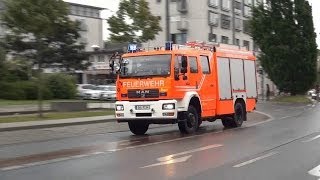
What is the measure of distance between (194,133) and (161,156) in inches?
267

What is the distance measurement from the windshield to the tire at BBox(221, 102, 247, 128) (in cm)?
527

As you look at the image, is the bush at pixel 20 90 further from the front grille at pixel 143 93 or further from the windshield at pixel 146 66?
the front grille at pixel 143 93

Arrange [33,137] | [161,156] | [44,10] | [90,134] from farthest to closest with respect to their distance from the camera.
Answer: [44,10] → [90,134] → [33,137] → [161,156]

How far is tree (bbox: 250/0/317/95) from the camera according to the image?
58812 millimetres

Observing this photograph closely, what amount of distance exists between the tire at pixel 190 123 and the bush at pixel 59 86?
27.2 metres

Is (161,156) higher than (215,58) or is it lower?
lower

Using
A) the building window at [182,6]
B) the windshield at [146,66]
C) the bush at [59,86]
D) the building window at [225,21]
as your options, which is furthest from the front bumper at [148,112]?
the building window at [225,21]

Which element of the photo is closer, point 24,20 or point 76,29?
point 24,20

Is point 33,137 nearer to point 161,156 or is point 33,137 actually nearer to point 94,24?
point 161,156

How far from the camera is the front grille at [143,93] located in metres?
18.6

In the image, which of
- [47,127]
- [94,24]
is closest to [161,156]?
[47,127]

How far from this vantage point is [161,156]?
12844mm

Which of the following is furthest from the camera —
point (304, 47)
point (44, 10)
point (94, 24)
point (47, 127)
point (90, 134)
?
point (94, 24)

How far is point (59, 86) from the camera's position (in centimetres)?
4606
